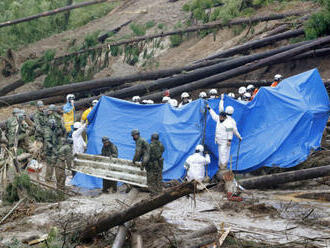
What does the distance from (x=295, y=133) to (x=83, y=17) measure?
18.4 m

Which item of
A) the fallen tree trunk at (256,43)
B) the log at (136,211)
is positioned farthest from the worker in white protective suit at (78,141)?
the fallen tree trunk at (256,43)

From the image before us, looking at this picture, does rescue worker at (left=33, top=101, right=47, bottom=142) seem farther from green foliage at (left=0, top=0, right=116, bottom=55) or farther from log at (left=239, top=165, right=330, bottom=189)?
green foliage at (left=0, top=0, right=116, bottom=55)

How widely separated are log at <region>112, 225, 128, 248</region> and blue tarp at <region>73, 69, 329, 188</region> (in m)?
4.93

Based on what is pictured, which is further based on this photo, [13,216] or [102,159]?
[102,159]

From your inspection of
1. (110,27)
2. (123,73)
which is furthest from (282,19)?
(110,27)

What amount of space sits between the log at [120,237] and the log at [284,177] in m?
4.54

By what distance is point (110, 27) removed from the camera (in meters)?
25.3

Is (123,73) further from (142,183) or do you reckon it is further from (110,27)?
(142,183)

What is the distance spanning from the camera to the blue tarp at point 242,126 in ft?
37.7

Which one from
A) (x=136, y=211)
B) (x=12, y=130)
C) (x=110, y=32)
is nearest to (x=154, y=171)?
(x=12, y=130)

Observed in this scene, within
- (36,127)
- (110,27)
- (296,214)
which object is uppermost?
(110,27)

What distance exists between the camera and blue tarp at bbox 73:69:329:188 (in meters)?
11.5

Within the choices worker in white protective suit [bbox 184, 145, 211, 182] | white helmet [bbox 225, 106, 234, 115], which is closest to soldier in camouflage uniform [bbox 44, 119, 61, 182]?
worker in white protective suit [bbox 184, 145, 211, 182]

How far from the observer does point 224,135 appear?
11.2m
